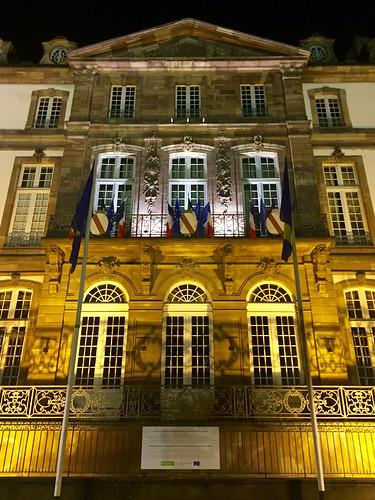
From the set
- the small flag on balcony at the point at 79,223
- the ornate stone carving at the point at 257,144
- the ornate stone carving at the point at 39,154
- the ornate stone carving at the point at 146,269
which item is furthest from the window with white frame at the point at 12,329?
the ornate stone carving at the point at 257,144

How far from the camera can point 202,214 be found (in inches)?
682

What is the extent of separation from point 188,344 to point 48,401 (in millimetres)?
4229

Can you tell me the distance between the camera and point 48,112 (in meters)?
20.7

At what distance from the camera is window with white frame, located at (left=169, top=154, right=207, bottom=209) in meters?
18.7

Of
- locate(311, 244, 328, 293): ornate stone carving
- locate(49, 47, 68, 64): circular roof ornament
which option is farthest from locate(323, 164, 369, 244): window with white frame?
locate(49, 47, 68, 64): circular roof ornament

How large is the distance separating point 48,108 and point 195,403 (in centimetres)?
1267

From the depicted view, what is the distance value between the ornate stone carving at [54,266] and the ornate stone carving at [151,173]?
3.41 metres

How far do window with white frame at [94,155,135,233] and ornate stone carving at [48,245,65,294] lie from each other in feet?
7.62

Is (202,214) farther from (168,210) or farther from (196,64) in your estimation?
(196,64)

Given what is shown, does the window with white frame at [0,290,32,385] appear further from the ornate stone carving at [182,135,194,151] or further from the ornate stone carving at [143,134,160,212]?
the ornate stone carving at [182,135,194,151]

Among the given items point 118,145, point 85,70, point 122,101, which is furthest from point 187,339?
point 85,70

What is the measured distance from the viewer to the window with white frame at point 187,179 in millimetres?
18656

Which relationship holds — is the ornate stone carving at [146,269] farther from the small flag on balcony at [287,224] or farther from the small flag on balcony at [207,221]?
the small flag on balcony at [287,224]

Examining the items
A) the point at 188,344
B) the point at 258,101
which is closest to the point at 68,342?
the point at 188,344
